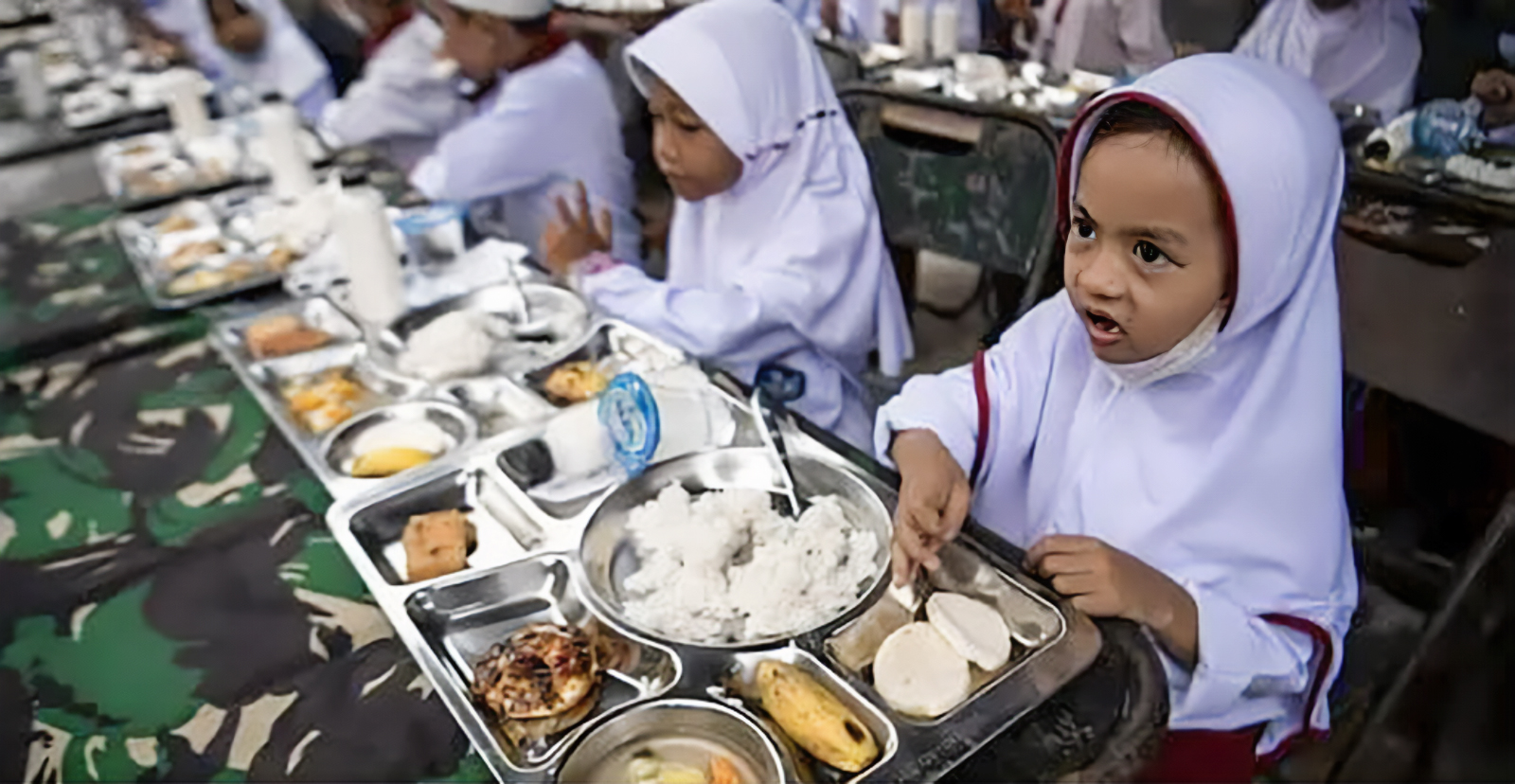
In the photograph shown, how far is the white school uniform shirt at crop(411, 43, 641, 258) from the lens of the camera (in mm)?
1988

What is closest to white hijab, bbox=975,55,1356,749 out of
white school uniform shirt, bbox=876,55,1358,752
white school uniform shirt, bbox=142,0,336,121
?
white school uniform shirt, bbox=876,55,1358,752

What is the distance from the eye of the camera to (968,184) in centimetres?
155

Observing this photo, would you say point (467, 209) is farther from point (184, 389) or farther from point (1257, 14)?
point (1257, 14)

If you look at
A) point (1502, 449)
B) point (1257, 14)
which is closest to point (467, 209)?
point (1257, 14)

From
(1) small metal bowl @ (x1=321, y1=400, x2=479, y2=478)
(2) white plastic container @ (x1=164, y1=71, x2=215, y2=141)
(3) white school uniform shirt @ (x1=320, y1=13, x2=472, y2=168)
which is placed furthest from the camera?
(3) white school uniform shirt @ (x1=320, y1=13, x2=472, y2=168)

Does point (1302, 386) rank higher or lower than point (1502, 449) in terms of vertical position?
higher

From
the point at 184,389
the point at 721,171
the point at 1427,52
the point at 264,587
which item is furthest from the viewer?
the point at 1427,52

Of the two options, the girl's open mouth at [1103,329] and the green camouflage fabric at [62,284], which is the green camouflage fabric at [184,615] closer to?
the green camouflage fabric at [62,284]

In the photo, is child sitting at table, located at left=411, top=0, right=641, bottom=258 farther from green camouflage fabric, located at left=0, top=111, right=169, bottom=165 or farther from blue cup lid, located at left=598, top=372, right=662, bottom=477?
blue cup lid, located at left=598, top=372, right=662, bottom=477

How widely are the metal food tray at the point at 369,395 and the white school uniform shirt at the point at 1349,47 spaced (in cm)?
109

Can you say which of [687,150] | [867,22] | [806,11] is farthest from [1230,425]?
[867,22]

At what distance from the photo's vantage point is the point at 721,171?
1.44m

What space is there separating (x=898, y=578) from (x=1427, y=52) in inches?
50.3

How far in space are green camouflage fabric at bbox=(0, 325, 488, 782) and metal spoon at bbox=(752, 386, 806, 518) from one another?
0.37 m
